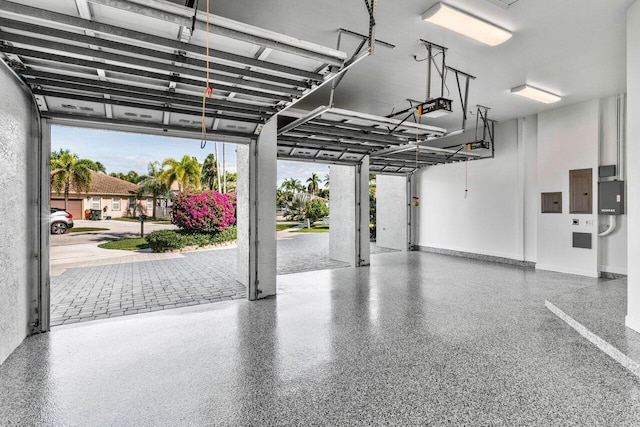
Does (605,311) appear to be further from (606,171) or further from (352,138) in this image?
(352,138)

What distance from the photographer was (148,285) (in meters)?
6.83

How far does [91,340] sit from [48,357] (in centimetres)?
48

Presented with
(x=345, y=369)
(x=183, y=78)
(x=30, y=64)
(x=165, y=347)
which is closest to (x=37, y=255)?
(x=165, y=347)

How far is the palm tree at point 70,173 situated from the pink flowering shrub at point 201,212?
25.8ft

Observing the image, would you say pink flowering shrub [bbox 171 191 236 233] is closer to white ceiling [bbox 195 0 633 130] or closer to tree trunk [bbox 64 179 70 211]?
tree trunk [bbox 64 179 70 211]

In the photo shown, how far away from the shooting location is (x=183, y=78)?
11.2 ft

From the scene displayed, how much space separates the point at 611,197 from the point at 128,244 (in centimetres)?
1603

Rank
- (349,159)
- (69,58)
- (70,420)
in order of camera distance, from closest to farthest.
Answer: (70,420), (69,58), (349,159)

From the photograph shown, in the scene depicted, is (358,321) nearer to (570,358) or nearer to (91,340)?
(570,358)

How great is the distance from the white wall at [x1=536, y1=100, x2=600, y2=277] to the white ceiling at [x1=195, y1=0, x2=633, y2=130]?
635mm

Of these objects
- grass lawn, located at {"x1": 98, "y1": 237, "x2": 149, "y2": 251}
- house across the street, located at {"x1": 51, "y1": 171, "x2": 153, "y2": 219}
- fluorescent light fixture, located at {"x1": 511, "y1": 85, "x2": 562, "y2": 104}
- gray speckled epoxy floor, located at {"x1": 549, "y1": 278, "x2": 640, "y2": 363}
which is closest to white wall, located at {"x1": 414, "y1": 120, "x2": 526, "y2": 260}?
fluorescent light fixture, located at {"x1": 511, "y1": 85, "x2": 562, "y2": 104}

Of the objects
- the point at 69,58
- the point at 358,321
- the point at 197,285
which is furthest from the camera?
the point at 197,285

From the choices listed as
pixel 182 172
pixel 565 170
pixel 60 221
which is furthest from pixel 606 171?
pixel 60 221

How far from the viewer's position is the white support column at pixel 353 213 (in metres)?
8.62
